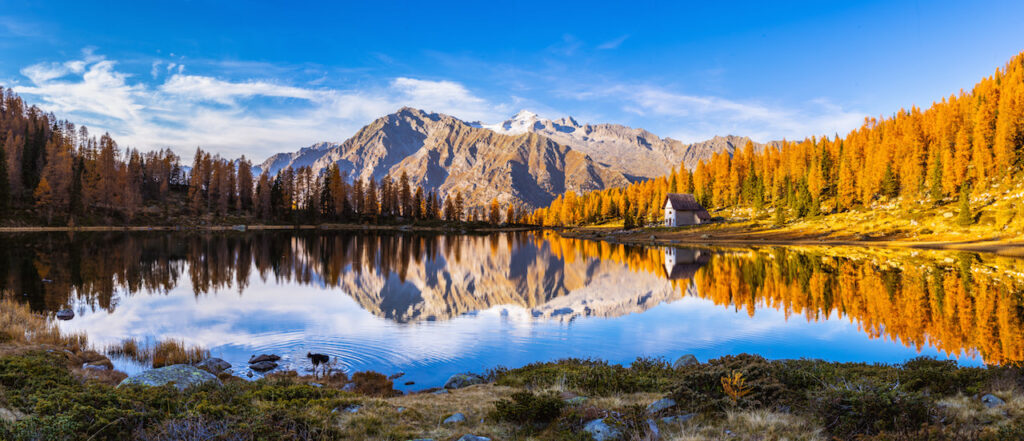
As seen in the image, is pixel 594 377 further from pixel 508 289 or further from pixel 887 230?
pixel 887 230

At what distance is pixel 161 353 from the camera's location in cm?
1850

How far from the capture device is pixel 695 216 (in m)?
128

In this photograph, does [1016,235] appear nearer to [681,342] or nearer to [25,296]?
[681,342]

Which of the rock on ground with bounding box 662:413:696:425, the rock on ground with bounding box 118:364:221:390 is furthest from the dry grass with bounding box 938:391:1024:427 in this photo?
the rock on ground with bounding box 118:364:221:390

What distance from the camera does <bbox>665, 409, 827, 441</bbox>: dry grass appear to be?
8164mm

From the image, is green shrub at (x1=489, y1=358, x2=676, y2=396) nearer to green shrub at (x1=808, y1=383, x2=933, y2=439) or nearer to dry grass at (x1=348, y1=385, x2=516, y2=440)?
dry grass at (x1=348, y1=385, x2=516, y2=440)

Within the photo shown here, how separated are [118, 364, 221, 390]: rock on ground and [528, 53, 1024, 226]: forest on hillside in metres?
89.6

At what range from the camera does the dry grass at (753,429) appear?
8.16 meters

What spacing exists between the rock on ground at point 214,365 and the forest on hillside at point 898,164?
88775 mm

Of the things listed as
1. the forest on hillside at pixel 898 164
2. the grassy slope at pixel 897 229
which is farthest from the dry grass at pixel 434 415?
the forest on hillside at pixel 898 164

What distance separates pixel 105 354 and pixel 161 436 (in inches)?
585

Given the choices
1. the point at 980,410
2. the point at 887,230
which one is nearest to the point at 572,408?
the point at 980,410

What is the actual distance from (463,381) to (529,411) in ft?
17.8

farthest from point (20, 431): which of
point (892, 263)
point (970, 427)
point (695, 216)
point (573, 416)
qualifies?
point (695, 216)
